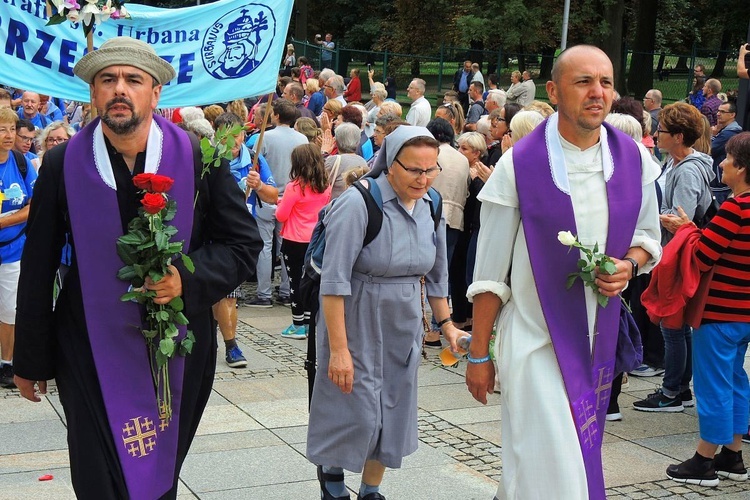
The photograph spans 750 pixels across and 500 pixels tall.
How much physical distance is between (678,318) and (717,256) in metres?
0.46

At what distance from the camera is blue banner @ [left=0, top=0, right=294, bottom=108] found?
7984 mm

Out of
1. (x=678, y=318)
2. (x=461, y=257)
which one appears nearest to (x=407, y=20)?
(x=461, y=257)

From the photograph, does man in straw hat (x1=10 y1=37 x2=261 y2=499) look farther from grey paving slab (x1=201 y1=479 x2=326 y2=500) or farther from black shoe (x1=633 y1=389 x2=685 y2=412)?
black shoe (x1=633 y1=389 x2=685 y2=412)

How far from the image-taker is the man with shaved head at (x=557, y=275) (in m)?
4.29

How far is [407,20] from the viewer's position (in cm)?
4372

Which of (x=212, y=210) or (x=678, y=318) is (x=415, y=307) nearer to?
(x=212, y=210)

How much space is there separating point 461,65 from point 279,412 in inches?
1052

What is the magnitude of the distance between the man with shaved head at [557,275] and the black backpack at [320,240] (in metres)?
0.79

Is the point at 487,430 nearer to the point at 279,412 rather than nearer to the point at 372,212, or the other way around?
the point at 279,412

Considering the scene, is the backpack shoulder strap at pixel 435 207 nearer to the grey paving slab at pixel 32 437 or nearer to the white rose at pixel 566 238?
the white rose at pixel 566 238

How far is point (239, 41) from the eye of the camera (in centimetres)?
904

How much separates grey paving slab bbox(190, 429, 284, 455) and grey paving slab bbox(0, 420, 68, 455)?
0.83m

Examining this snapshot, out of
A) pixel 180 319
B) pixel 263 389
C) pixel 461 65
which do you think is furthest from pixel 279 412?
pixel 461 65

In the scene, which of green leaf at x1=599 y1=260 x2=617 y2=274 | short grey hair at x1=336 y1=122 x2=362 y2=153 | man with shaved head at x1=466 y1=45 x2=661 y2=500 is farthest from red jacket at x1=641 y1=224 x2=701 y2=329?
short grey hair at x1=336 y1=122 x2=362 y2=153
